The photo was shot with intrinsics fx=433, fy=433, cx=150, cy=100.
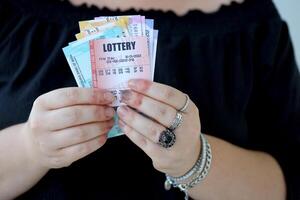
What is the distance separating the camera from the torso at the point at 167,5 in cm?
72

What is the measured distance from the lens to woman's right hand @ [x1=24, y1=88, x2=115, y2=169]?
1.87 feet

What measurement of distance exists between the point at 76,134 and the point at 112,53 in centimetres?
12

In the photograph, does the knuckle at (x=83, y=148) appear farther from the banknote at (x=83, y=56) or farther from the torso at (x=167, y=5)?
the torso at (x=167, y=5)

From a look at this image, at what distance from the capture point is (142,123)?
0.58 m

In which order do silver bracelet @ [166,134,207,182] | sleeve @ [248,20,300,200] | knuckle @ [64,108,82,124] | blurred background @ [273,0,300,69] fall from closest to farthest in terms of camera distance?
knuckle @ [64,108,82,124] < silver bracelet @ [166,134,207,182] < sleeve @ [248,20,300,200] < blurred background @ [273,0,300,69]

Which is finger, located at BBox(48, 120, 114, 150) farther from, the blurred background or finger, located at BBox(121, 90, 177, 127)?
the blurred background

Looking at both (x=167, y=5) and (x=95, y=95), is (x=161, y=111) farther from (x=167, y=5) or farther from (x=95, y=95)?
(x=167, y=5)

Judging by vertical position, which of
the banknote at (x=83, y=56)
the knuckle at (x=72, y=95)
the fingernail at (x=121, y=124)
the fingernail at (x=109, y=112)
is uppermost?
the banknote at (x=83, y=56)

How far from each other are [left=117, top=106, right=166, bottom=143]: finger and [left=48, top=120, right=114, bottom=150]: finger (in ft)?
0.11

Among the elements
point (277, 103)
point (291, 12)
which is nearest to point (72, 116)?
point (277, 103)

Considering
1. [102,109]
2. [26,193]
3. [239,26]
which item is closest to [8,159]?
[26,193]

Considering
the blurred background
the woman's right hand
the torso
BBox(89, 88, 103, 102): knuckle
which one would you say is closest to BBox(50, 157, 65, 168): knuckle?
the woman's right hand

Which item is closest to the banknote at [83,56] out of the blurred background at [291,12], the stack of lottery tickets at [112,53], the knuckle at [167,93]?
the stack of lottery tickets at [112,53]

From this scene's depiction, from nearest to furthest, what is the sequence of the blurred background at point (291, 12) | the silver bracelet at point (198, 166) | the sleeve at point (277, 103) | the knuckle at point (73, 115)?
the knuckle at point (73, 115)
the silver bracelet at point (198, 166)
the sleeve at point (277, 103)
the blurred background at point (291, 12)
